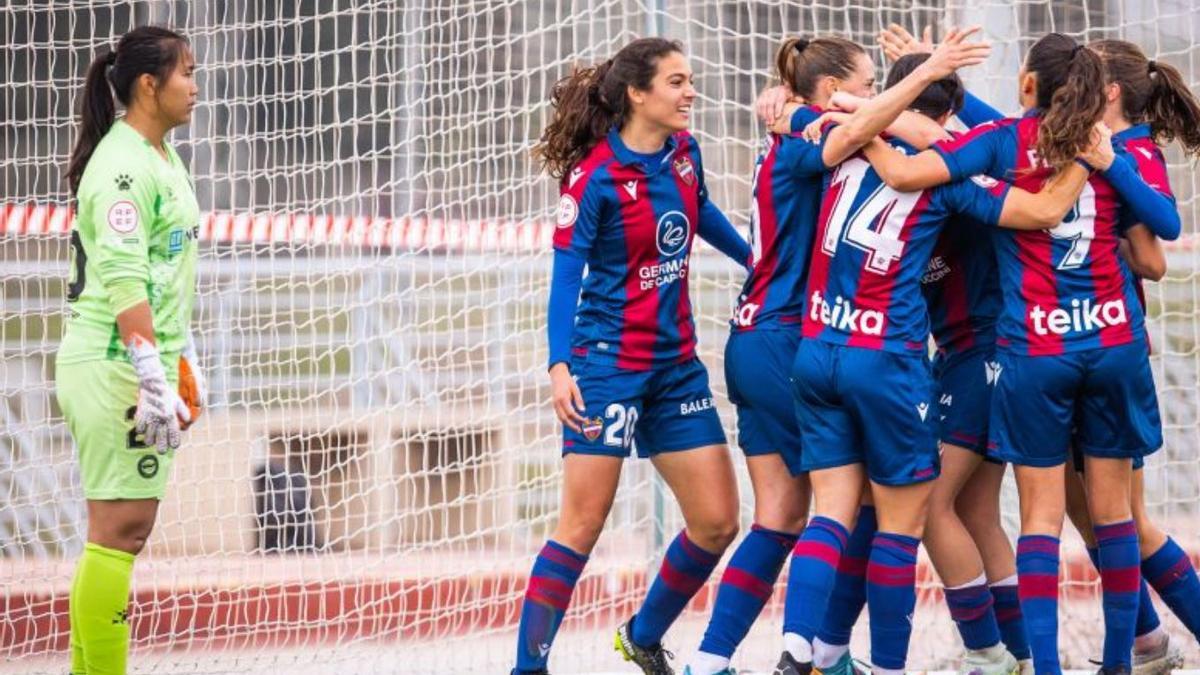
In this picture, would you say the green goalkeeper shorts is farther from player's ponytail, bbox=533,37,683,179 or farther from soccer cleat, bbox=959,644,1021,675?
soccer cleat, bbox=959,644,1021,675

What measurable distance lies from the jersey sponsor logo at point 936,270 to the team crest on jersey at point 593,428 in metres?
0.96

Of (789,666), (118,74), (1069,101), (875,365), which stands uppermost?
(118,74)

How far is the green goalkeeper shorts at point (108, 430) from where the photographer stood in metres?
4.32

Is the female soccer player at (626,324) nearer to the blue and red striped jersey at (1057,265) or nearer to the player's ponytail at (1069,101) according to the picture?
the blue and red striped jersey at (1057,265)

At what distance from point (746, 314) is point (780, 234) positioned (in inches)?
9.4

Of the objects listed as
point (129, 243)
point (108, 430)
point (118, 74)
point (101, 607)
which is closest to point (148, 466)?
point (108, 430)

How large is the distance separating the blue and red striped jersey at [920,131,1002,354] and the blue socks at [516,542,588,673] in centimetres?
121

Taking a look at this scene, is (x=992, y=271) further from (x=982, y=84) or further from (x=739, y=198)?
(x=739, y=198)

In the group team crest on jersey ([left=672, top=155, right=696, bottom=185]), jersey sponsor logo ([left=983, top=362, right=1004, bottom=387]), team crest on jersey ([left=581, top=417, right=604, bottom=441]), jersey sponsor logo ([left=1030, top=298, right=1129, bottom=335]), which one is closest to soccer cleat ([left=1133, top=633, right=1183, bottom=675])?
jersey sponsor logo ([left=983, top=362, right=1004, bottom=387])

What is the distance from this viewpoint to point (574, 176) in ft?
15.3

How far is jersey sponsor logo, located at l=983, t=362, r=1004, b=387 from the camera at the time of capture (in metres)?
4.55

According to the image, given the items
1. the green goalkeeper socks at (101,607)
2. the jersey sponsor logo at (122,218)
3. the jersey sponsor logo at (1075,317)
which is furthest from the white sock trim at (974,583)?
the jersey sponsor logo at (122,218)

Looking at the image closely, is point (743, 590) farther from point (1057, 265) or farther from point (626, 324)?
point (1057, 265)

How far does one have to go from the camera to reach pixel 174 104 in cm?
444
